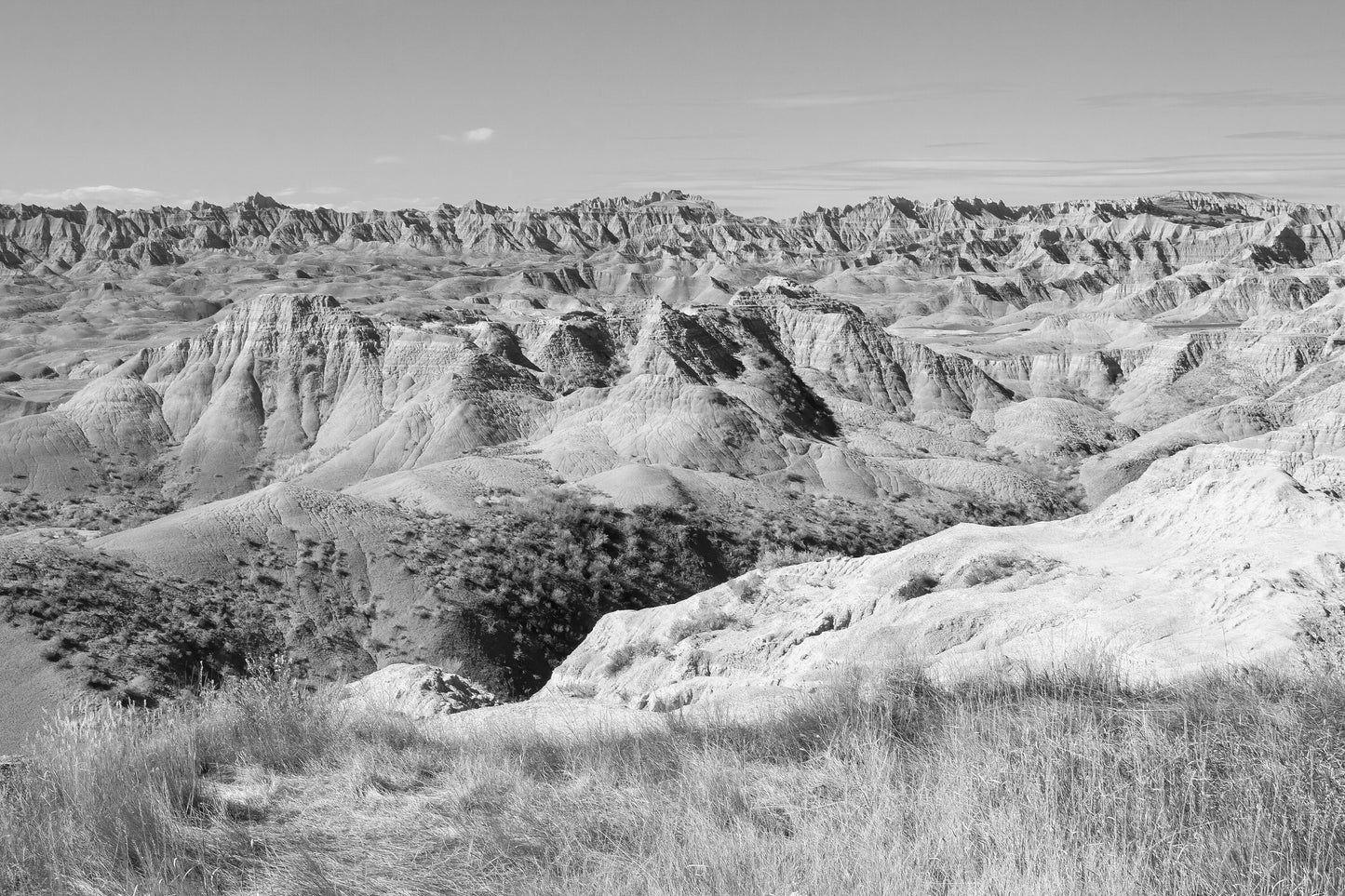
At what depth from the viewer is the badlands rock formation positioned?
16312 millimetres

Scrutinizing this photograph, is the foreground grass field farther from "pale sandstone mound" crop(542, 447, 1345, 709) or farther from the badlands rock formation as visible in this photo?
the badlands rock formation

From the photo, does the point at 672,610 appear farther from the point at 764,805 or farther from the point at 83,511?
the point at 83,511

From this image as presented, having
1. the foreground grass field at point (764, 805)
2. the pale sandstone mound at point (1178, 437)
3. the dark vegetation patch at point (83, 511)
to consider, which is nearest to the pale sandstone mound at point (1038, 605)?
the foreground grass field at point (764, 805)

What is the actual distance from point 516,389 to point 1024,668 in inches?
2178

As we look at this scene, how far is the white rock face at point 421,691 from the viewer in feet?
47.3

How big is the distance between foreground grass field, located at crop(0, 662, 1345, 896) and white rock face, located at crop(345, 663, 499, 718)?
7945 mm

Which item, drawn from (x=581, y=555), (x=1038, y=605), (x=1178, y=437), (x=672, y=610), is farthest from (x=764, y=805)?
(x=1178, y=437)

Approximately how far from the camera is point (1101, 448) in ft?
204

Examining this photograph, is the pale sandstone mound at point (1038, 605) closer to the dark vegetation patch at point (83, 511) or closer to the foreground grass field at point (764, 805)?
Answer: the foreground grass field at point (764, 805)

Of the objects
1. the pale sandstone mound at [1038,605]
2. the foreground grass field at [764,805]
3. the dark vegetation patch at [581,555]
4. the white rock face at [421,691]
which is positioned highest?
the foreground grass field at [764,805]

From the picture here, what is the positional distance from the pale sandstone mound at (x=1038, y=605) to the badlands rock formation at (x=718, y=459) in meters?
0.09

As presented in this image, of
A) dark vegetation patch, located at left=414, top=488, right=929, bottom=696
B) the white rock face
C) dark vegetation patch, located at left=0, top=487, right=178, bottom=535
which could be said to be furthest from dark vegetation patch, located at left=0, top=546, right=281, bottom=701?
dark vegetation patch, located at left=0, top=487, right=178, bottom=535

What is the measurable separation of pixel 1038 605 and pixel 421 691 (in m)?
9.90

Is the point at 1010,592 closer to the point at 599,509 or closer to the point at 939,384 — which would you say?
the point at 599,509
